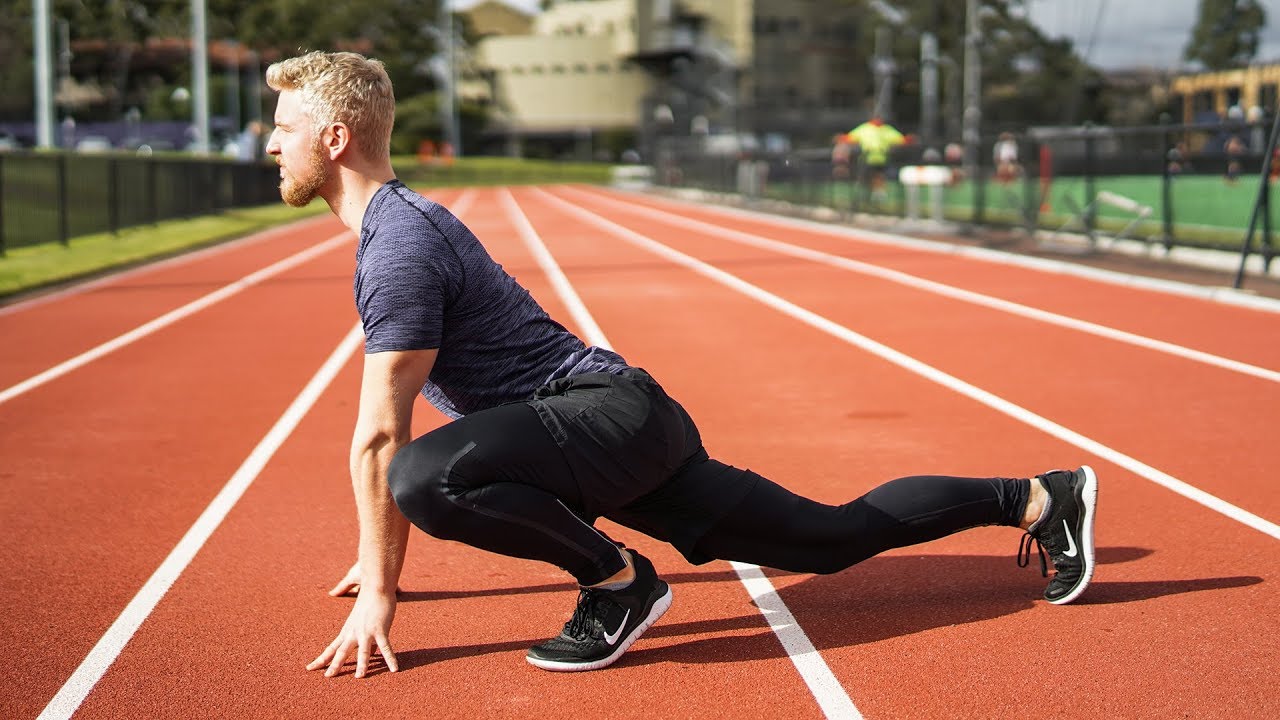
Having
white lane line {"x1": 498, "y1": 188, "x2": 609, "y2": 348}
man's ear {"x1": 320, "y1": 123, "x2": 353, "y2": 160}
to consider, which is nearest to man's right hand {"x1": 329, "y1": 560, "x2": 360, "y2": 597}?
man's ear {"x1": 320, "y1": 123, "x2": 353, "y2": 160}

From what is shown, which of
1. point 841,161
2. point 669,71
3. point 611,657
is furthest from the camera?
point 669,71

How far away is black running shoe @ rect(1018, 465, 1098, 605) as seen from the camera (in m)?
4.49

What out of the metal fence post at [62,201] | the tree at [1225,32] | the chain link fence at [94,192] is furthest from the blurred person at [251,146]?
the tree at [1225,32]

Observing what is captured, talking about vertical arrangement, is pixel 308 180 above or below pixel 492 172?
below

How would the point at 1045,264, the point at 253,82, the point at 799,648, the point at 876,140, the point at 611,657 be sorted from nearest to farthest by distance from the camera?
the point at 611,657, the point at 799,648, the point at 1045,264, the point at 876,140, the point at 253,82

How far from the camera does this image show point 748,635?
4418 mm

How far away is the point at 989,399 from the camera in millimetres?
8742

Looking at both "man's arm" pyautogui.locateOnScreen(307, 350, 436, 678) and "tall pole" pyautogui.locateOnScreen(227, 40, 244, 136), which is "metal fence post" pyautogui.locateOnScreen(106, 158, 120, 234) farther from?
"tall pole" pyautogui.locateOnScreen(227, 40, 244, 136)

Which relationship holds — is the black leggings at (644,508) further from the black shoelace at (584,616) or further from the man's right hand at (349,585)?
the man's right hand at (349,585)

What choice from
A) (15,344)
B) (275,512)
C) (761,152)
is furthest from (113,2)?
(275,512)

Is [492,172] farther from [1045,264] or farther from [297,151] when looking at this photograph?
[297,151]

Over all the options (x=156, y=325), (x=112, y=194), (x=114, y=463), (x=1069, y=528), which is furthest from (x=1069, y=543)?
(x=112, y=194)

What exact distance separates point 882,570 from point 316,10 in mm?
93889

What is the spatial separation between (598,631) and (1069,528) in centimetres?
151
